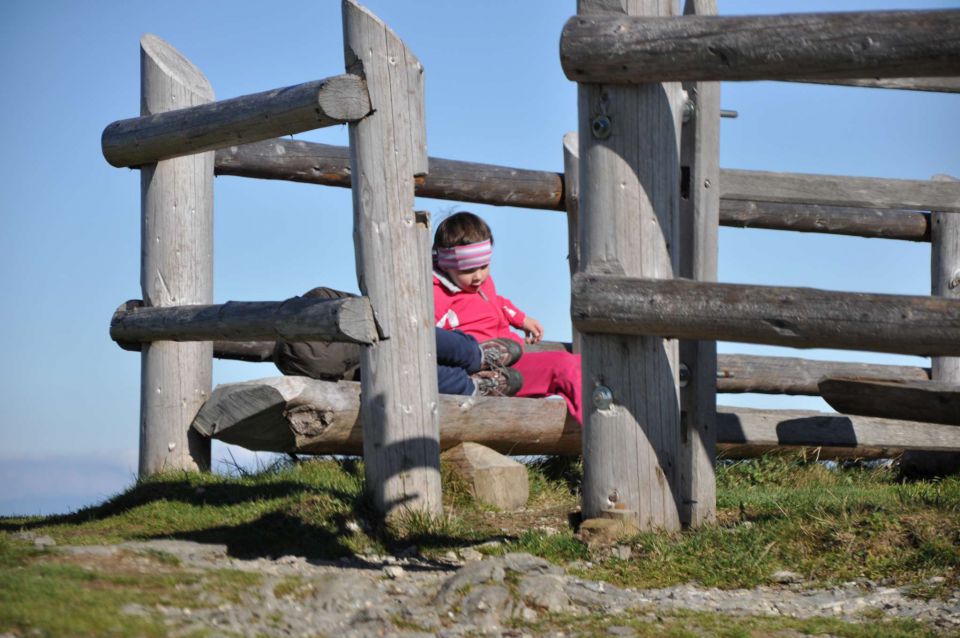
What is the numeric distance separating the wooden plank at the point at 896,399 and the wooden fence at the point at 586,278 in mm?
103

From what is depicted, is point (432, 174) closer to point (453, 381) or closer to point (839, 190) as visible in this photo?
point (453, 381)

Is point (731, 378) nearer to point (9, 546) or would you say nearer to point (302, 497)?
point (302, 497)

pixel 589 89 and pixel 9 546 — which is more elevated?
pixel 589 89

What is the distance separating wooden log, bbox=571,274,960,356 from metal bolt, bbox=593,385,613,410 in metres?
0.27

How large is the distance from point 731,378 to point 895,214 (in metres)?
2.05

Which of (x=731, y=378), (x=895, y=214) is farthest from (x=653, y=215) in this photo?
(x=895, y=214)

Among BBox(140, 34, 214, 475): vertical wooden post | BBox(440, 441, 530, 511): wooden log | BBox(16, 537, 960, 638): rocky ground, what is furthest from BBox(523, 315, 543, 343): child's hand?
BBox(16, 537, 960, 638): rocky ground

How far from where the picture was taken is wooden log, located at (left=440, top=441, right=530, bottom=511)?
626cm

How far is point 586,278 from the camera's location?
5141 millimetres

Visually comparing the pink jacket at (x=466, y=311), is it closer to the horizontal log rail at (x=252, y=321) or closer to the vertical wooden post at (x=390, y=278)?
the horizontal log rail at (x=252, y=321)

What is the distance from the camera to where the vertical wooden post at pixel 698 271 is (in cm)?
573

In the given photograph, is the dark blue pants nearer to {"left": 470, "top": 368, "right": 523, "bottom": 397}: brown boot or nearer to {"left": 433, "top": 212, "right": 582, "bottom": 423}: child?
{"left": 470, "top": 368, "right": 523, "bottom": 397}: brown boot

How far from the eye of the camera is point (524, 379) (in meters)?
7.34

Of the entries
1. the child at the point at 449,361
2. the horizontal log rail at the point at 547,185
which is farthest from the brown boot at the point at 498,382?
the horizontal log rail at the point at 547,185
